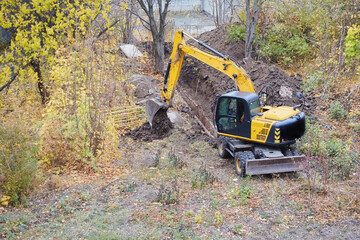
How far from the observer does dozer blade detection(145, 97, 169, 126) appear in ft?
37.0

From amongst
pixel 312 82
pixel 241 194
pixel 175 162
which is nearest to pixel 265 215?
pixel 241 194

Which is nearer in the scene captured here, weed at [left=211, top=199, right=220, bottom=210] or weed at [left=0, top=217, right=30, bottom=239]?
weed at [left=0, top=217, right=30, bottom=239]

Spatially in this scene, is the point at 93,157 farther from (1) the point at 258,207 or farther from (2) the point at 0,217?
(1) the point at 258,207

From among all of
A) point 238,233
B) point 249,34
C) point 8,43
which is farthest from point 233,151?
point 249,34

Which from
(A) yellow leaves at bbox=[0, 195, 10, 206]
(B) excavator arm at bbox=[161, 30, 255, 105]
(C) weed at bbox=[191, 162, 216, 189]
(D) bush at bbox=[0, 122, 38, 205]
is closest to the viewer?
(A) yellow leaves at bbox=[0, 195, 10, 206]

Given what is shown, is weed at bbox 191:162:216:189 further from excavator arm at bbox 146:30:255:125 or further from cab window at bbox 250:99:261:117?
excavator arm at bbox 146:30:255:125

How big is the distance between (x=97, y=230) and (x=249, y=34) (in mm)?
12600

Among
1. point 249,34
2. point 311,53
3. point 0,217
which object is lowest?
point 0,217

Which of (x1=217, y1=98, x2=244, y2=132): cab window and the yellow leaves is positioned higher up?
(x1=217, y1=98, x2=244, y2=132): cab window

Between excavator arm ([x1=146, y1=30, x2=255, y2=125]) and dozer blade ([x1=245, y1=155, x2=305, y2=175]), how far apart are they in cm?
228

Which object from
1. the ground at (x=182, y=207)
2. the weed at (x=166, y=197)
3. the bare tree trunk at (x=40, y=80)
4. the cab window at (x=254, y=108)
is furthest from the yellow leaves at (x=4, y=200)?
the cab window at (x=254, y=108)

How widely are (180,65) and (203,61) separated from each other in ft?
3.45

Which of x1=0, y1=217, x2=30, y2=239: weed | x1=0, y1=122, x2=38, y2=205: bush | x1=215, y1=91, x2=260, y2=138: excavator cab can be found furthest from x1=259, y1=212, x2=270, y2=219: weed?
x1=0, y1=122, x2=38, y2=205: bush

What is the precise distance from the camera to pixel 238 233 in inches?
242
